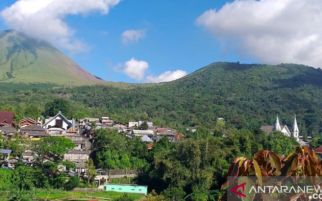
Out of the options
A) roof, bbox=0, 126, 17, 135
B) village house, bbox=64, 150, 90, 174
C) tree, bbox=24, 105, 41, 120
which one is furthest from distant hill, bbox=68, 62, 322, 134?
village house, bbox=64, 150, 90, 174

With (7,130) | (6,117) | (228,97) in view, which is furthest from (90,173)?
(228,97)

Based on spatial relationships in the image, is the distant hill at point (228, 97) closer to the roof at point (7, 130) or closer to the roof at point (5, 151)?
the roof at point (7, 130)

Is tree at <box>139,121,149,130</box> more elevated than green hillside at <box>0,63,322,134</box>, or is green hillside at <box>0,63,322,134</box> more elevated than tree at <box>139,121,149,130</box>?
green hillside at <box>0,63,322,134</box>

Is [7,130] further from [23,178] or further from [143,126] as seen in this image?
[143,126]

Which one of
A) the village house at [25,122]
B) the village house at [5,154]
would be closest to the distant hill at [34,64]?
the village house at [25,122]

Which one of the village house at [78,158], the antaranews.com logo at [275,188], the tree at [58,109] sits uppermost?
the tree at [58,109]

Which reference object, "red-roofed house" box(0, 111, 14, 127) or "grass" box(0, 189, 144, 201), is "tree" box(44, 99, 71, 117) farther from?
"grass" box(0, 189, 144, 201)
